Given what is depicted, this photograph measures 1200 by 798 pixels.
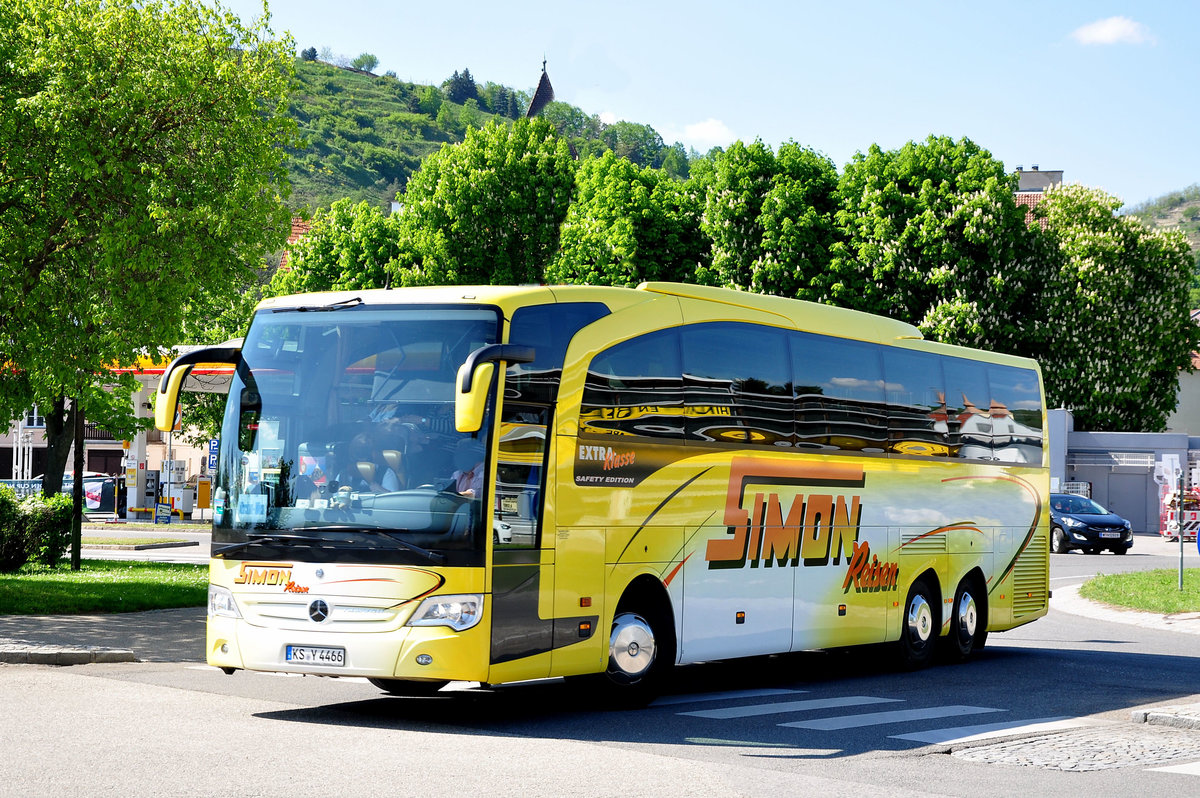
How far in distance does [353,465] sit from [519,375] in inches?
55.9

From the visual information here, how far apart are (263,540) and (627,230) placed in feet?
121

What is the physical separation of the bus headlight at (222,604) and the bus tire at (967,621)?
9326 mm

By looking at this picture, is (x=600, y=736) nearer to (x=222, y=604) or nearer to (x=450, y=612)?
(x=450, y=612)

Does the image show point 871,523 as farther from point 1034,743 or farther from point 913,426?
point 1034,743

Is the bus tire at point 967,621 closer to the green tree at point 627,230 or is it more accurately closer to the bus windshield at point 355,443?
the bus windshield at point 355,443

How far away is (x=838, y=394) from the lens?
15.1 metres

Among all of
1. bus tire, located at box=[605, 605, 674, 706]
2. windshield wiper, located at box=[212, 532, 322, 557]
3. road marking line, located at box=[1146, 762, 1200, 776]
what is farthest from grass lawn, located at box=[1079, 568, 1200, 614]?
windshield wiper, located at box=[212, 532, 322, 557]

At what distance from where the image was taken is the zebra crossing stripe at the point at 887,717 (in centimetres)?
1150

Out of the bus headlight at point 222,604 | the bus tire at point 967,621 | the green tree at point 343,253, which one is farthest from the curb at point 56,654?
the green tree at point 343,253

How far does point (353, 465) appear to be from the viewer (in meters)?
10.8

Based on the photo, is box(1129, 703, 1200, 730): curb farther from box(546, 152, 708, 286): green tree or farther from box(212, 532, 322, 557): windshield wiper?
box(546, 152, 708, 286): green tree

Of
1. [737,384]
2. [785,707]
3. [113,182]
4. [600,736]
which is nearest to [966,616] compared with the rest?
[785,707]

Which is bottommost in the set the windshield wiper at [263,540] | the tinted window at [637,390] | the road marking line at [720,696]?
the road marking line at [720,696]

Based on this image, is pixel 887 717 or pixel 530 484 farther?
pixel 887 717
